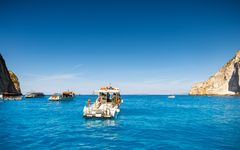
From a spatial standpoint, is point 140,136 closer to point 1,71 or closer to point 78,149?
point 78,149

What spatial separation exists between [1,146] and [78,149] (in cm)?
624

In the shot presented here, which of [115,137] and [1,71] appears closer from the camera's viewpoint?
[115,137]

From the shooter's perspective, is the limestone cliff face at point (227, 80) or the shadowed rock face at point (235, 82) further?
the limestone cliff face at point (227, 80)

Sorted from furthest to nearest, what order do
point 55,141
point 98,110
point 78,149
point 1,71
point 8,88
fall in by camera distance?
point 8,88 < point 1,71 < point 98,110 < point 55,141 < point 78,149

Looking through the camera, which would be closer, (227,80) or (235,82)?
(235,82)

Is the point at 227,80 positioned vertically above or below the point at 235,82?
above

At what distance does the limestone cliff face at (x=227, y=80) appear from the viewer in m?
139

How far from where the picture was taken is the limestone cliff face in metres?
139

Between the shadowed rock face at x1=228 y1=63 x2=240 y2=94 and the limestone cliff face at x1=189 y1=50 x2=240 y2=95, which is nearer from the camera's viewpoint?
the shadowed rock face at x1=228 y1=63 x2=240 y2=94

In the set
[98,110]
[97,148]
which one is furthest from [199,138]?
[98,110]

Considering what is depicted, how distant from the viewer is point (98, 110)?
3159cm

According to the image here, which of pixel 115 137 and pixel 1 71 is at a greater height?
pixel 1 71

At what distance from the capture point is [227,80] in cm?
14850

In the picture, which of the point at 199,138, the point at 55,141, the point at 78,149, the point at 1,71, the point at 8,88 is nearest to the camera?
the point at 78,149
